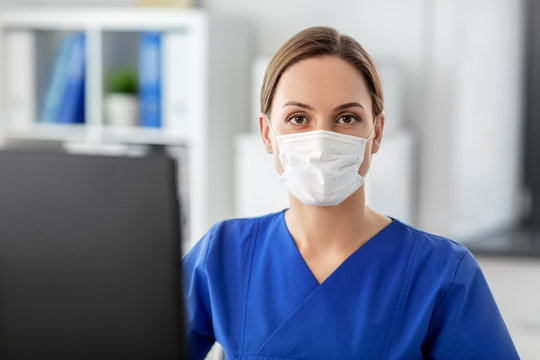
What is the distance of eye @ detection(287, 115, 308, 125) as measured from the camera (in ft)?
3.84

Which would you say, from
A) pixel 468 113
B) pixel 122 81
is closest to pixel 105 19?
pixel 122 81

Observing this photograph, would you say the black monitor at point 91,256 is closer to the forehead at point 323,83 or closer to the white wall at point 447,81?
the forehead at point 323,83

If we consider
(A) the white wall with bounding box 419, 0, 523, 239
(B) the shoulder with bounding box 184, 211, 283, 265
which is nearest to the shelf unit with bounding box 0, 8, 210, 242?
(A) the white wall with bounding box 419, 0, 523, 239

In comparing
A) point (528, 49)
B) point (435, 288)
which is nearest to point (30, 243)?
point (435, 288)

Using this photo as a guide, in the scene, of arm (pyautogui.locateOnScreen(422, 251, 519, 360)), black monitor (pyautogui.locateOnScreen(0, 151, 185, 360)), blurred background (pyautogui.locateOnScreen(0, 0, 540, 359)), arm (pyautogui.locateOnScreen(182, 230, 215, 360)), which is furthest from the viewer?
blurred background (pyautogui.locateOnScreen(0, 0, 540, 359))

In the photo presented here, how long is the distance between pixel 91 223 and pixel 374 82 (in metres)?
0.67

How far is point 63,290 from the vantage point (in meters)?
0.67

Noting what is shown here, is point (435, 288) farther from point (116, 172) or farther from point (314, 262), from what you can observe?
point (116, 172)

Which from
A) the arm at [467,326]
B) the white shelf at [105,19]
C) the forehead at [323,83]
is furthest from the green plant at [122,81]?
the arm at [467,326]

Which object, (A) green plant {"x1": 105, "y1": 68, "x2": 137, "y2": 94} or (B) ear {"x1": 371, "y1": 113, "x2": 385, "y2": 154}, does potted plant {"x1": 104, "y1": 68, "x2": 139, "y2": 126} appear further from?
(B) ear {"x1": 371, "y1": 113, "x2": 385, "y2": 154}

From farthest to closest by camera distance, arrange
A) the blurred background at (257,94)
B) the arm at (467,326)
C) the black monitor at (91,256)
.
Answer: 1. the blurred background at (257,94)
2. the arm at (467,326)
3. the black monitor at (91,256)

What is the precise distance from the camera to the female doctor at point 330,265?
1102 millimetres

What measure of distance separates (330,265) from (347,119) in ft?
0.80

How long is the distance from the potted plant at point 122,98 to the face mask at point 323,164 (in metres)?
1.76
